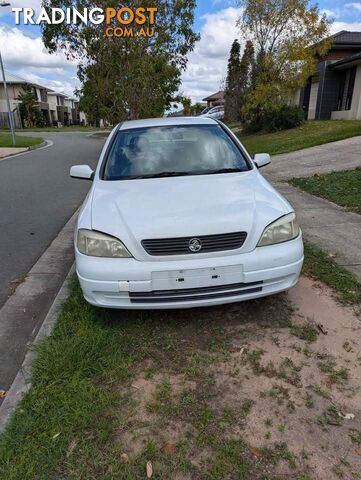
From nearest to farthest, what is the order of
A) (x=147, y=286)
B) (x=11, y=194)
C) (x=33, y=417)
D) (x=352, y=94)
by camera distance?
(x=33, y=417) → (x=147, y=286) → (x=11, y=194) → (x=352, y=94)

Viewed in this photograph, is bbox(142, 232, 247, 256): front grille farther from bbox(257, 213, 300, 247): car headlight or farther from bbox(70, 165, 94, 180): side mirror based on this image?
bbox(70, 165, 94, 180): side mirror

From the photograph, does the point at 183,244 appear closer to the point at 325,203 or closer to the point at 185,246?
the point at 185,246

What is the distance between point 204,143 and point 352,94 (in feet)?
69.5

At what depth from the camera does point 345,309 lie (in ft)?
10.9

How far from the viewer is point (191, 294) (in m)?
2.84

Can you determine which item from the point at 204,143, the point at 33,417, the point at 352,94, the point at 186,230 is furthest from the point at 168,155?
the point at 352,94

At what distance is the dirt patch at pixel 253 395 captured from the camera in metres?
2.00

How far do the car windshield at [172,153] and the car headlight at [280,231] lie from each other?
0.97 m

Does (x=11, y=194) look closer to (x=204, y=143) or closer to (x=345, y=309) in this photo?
(x=204, y=143)

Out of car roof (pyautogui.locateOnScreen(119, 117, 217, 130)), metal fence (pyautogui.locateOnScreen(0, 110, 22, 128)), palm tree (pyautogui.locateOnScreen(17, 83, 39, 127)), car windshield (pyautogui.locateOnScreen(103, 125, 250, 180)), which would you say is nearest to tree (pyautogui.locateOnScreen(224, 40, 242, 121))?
car roof (pyautogui.locateOnScreen(119, 117, 217, 130))

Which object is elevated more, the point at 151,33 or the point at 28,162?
the point at 151,33

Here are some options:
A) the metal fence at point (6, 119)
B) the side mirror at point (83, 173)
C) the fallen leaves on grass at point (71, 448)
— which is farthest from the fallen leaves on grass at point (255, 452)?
the metal fence at point (6, 119)

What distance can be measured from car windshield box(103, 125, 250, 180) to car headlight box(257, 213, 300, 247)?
97cm

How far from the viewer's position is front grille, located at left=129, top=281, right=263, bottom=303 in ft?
9.25
